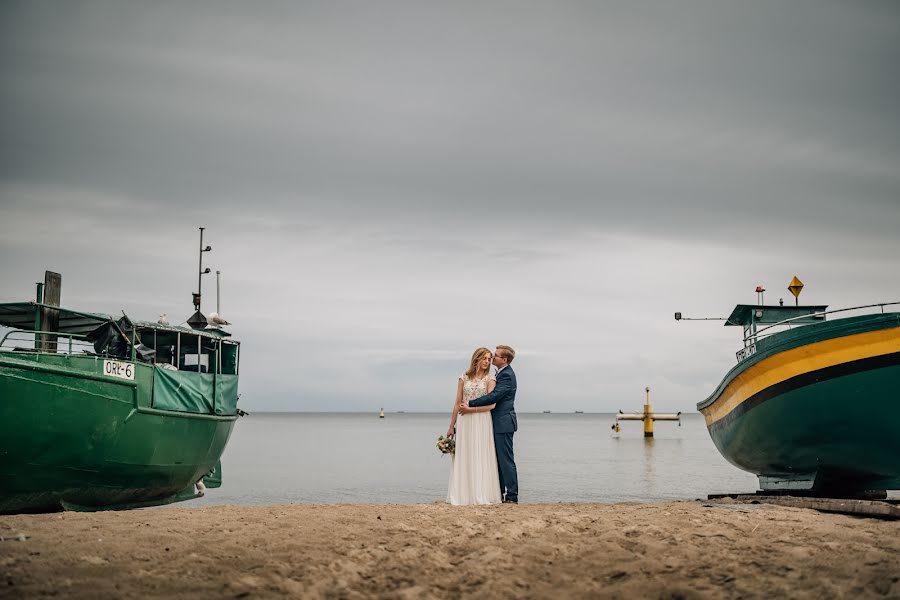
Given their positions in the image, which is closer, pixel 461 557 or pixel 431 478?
pixel 461 557

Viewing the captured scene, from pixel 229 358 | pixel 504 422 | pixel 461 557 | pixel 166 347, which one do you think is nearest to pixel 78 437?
pixel 166 347

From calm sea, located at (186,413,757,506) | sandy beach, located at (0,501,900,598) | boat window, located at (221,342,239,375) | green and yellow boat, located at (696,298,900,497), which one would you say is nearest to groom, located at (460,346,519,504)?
sandy beach, located at (0,501,900,598)

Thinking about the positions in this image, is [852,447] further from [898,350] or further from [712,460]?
[712,460]

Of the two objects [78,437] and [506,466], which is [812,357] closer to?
[506,466]

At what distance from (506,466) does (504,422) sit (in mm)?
629

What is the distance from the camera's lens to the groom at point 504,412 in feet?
37.6

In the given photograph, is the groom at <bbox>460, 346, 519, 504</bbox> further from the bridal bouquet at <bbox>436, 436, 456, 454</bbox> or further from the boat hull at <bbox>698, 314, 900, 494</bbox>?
the boat hull at <bbox>698, 314, 900, 494</bbox>

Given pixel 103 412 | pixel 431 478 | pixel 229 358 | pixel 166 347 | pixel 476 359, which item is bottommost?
pixel 431 478

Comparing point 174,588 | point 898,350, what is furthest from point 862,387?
point 174,588

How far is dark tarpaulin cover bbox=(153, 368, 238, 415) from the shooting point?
13.8 m

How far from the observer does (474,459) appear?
37.9 ft

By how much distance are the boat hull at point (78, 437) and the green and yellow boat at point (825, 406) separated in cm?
1032

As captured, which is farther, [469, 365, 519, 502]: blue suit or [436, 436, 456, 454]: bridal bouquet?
[436, 436, 456, 454]: bridal bouquet

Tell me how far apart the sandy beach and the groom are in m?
2.30
